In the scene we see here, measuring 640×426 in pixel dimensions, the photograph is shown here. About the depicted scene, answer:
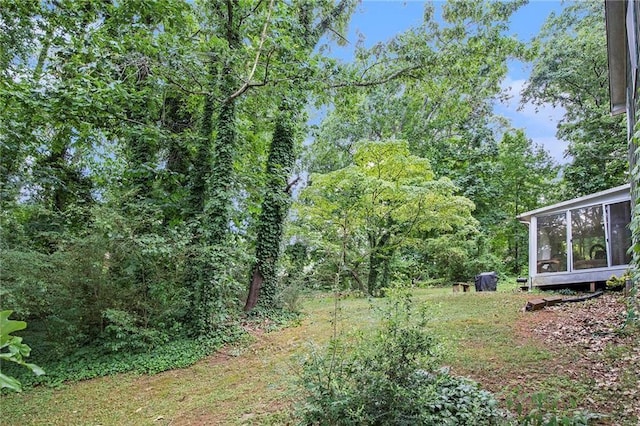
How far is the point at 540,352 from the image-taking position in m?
4.08

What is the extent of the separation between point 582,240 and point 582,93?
841 cm

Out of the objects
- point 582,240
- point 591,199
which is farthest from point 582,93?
point 582,240

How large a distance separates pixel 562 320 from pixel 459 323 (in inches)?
59.1

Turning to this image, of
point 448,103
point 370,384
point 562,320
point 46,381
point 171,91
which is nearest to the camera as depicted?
point 370,384

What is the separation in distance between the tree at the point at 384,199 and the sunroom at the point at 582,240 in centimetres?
202

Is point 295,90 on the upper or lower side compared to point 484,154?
lower

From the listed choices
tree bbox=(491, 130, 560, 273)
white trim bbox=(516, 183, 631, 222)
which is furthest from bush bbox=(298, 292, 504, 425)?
tree bbox=(491, 130, 560, 273)

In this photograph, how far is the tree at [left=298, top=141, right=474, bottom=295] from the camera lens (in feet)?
32.2

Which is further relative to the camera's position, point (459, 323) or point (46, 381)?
point (459, 323)

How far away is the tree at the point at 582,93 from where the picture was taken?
11.0 m

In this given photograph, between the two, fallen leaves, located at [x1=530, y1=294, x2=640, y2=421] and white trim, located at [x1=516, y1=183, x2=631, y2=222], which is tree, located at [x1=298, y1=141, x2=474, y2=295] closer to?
white trim, located at [x1=516, y1=183, x2=631, y2=222]

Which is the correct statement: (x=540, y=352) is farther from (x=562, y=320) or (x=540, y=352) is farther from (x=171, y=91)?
(x=171, y=91)

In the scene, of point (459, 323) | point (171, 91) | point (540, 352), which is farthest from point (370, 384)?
point (171, 91)

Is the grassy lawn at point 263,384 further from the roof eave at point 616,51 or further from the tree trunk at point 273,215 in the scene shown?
the roof eave at point 616,51
